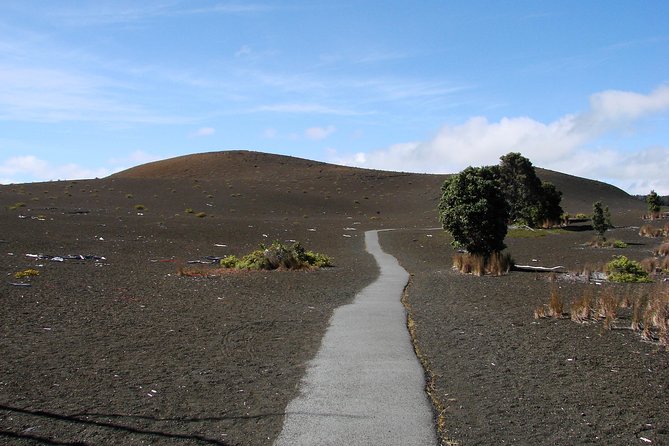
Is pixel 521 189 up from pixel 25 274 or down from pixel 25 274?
up

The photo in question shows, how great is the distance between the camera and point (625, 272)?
64.6ft

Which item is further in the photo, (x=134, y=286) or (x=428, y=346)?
(x=134, y=286)

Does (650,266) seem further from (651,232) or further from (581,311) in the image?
(651,232)

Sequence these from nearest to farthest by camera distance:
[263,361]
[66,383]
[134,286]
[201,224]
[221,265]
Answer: [66,383] → [263,361] → [134,286] → [221,265] → [201,224]

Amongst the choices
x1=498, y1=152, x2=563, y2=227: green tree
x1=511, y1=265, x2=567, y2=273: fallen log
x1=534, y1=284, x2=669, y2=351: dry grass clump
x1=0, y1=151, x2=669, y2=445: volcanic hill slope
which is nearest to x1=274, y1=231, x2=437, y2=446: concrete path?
x1=0, y1=151, x2=669, y2=445: volcanic hill slope

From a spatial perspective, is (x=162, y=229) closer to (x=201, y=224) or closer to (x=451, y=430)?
(x=201, y=224)

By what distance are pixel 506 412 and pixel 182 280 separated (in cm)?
1402

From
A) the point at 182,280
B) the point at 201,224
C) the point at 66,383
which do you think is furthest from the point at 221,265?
the point at 201,224

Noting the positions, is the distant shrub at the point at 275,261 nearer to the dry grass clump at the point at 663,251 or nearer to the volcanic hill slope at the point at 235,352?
the volcanic hill slope at the point at 235,352

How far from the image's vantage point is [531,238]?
143 feet

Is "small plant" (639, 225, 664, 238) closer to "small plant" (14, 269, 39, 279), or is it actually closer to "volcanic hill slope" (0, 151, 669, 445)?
"volcanic hill slope" (0, 151, 669, 445)

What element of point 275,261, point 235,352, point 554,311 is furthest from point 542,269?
point 235,352

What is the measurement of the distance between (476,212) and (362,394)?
695 inches

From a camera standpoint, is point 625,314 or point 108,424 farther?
point 625,314
